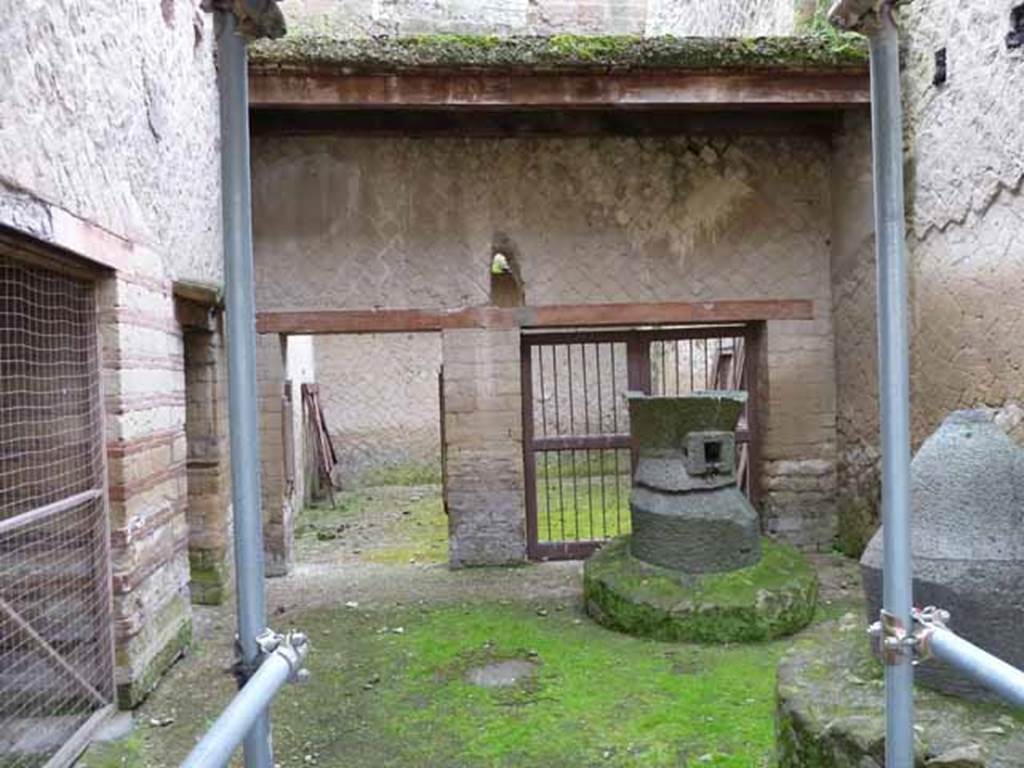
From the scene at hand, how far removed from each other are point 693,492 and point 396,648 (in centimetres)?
→ 205

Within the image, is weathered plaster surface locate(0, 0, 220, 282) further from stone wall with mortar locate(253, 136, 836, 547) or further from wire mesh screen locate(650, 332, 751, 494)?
wire mesh screen locate(650, 332, 751, 494)

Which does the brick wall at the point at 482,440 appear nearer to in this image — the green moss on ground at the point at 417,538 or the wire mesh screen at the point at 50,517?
the green moss on ground at the point at 417,538

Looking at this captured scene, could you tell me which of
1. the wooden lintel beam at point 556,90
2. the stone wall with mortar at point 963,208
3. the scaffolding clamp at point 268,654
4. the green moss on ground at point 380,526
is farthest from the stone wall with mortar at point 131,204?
the stone wall with mortar at point 963,208

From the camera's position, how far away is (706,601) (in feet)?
15.5

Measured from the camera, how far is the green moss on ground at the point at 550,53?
5648 mm

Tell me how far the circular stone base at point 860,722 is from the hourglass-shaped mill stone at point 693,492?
1838 millimetres

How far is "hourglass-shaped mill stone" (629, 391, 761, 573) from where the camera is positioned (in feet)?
16.3

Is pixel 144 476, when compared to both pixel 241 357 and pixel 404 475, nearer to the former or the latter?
pixel 241 357

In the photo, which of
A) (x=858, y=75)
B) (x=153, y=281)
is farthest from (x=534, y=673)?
(x=858, y=75)

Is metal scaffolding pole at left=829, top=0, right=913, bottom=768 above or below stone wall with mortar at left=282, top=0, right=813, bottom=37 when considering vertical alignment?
below

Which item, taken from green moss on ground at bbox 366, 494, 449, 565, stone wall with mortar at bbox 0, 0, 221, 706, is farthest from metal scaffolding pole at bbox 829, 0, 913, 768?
green moss on ground at bbox 366, 494, 449, 565

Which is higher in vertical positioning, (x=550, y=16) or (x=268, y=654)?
(x=550, y=16)

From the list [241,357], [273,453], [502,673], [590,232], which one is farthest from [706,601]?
[241,357]

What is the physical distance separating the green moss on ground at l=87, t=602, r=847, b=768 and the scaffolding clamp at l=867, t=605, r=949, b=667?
2.03 meters
